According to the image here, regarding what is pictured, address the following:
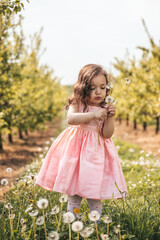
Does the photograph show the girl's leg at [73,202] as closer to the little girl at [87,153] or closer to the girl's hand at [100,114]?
the little girl at [87,153]

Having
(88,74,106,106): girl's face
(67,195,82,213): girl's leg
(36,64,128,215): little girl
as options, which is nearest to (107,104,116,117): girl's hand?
(36,64,128,215): little girl

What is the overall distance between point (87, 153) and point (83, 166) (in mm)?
126

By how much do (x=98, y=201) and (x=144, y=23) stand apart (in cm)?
900

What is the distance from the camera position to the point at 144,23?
31.3 feet

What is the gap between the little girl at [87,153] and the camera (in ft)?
6.94

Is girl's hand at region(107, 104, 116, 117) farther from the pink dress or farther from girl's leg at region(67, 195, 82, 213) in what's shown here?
girl's leg at region(67, 195, 82, 213)

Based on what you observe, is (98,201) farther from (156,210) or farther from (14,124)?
(14,124)

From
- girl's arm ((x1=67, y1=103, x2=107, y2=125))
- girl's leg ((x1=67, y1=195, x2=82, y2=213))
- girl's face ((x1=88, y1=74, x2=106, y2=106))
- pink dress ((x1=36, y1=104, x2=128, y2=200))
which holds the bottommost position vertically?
girl's leg ((x1=67, y1=195, x2=82, y2=213))

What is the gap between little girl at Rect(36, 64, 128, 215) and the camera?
2.12 m

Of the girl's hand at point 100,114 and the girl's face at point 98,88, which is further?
the girl's face at point 98,88

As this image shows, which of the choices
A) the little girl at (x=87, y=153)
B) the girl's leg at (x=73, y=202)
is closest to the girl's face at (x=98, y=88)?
the little girl at (x=87, y=153)

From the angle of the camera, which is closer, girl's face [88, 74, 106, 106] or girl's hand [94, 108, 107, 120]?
girl's hand [94, 108, 107, 120]

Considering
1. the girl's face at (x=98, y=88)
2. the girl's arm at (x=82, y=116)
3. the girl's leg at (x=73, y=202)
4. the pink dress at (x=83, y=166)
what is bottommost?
the girl's leg at (x=73, y=202)

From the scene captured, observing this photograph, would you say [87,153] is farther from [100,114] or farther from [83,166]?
[100,114]
